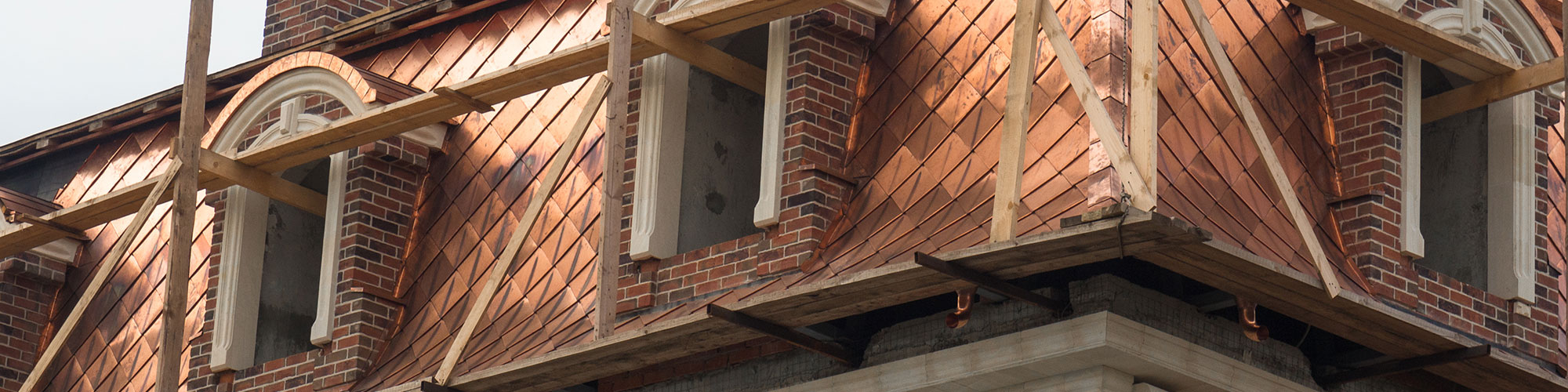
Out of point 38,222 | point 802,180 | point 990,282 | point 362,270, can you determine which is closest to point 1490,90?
point 990,282

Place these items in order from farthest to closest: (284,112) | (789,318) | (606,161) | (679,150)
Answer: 1. (284,112)
2. (679,150)
3. (606,161)
4. (789,318)

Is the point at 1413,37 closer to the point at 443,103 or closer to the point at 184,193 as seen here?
the point at 443,103

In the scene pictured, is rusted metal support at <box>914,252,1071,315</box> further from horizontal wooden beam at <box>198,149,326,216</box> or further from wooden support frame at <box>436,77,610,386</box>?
horizontal wooden beam at <box>198,149,326,216</box>

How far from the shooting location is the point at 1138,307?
40.5 ft

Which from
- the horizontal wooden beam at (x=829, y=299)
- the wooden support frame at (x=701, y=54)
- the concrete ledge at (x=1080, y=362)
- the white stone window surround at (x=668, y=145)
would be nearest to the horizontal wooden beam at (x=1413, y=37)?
the concrete ledge at (x=1080, y=362)

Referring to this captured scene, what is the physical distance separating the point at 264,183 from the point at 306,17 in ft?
11.8

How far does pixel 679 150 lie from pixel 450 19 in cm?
286

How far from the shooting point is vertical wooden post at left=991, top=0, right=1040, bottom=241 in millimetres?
11641

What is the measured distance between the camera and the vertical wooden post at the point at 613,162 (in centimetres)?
1340

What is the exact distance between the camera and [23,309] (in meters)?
18.9

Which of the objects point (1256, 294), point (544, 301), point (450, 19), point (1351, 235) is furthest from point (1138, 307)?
point (450, 19)

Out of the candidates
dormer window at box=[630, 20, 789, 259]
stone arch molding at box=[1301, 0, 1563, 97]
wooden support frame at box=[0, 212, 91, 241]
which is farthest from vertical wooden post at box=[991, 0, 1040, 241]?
wooden support frame at box=[0, 212, 91, 241]

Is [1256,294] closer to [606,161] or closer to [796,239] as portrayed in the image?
[796,239]

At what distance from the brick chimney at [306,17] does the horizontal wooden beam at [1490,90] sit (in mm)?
8940
